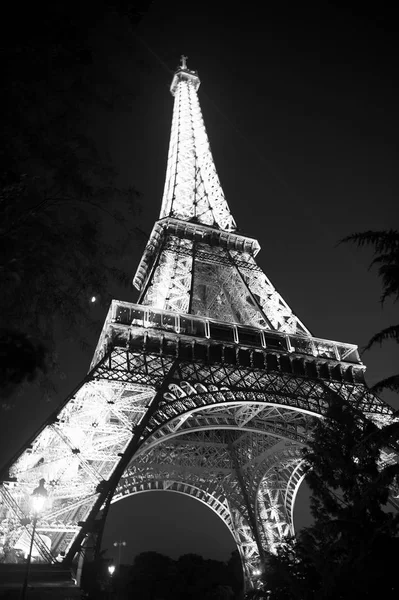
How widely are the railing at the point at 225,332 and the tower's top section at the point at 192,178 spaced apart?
13.4m

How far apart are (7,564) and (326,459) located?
34.0 feet

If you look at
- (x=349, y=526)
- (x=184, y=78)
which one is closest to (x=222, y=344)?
(x=349, y=526)

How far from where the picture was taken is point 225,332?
25734 mm

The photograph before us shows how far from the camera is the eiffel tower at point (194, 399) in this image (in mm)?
17000

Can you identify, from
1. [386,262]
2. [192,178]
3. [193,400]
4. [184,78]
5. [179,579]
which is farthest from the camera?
[184,78]

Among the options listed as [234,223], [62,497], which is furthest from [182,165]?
[62,497]

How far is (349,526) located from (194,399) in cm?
1026

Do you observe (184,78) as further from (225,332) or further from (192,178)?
(225,332)

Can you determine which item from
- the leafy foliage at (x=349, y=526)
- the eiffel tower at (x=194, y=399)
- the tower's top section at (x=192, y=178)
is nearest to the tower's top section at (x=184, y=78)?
the tower's top section at (x=192, y=178)

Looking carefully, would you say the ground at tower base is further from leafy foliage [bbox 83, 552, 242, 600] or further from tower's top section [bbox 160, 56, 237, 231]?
leafy foliage [bbox 83, 552, 242, 600]

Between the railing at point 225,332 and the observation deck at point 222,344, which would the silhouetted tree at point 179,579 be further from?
the railing at point 225,332

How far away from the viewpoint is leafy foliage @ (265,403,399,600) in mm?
10992

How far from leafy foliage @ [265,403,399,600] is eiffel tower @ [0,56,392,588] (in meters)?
6.86

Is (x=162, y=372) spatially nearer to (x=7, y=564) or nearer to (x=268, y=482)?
(x=7, y=564)
